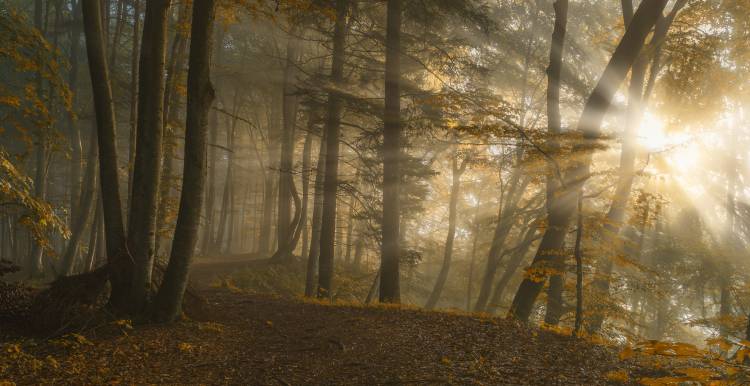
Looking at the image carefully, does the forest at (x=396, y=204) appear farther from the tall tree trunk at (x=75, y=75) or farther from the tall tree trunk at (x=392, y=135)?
the tall tree trunk at (x=75, y=75)

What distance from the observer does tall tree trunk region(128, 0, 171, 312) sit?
684 centimetres

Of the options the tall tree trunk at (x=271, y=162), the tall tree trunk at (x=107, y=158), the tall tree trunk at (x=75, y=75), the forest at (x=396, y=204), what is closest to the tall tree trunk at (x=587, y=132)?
the forest at (x=396, y=204)

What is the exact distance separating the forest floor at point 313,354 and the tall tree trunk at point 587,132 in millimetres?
1456

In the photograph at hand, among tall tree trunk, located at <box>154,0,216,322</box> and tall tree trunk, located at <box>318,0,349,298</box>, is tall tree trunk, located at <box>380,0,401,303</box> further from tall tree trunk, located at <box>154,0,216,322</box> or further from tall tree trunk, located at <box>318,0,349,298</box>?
tall tree trunk, located at <box>154,0,216,322</box>

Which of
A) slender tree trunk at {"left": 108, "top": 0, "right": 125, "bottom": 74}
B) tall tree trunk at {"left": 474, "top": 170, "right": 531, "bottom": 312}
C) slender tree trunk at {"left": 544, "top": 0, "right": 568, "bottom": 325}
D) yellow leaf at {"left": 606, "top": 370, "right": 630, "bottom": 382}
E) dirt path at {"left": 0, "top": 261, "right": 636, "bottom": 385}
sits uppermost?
slender tree trunk at {"left": 108, "top": 0, "right": 125, "bottom": 74}

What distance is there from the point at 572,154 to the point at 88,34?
26.3ft

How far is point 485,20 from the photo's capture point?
401 inches

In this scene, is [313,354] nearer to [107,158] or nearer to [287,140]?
[107,158]

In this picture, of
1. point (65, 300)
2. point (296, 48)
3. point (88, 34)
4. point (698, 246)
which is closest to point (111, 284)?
point (65, 300)

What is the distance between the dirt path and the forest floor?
0.01 meters

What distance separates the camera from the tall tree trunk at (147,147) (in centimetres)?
684

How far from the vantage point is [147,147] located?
6875 millimetres

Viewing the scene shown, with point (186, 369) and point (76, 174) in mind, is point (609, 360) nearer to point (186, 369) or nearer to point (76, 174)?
point (186, 369)

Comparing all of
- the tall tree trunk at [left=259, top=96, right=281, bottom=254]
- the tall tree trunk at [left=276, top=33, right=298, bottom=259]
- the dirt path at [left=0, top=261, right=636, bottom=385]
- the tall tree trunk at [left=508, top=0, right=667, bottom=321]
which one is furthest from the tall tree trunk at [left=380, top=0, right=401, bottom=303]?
the tall tree trunk at [left=259, top=96, right=281, bottom=254]
